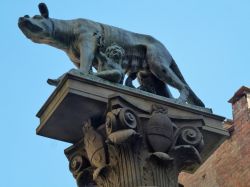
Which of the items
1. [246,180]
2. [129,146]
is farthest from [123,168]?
[246,180]

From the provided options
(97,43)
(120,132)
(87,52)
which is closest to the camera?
(120,132)

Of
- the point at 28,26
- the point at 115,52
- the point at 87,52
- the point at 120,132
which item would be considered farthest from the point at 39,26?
the point at 120,132

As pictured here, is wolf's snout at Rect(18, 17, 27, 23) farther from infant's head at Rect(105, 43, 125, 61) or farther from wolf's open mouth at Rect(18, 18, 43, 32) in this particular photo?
infant's head at Rect(105, 43, 125, 61)

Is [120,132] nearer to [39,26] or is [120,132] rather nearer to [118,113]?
[118,113]

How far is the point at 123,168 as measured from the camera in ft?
24.8

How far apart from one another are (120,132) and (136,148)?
0.26 meters

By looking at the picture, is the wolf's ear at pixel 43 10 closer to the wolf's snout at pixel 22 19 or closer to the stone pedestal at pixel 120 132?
the wolf's snout at pixel 22 19

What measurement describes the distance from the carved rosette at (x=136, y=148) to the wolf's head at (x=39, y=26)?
1.34m

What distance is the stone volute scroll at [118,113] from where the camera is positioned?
7.63 meters

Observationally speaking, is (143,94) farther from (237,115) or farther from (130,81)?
(237,115)

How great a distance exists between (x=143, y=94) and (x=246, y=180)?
9.34m

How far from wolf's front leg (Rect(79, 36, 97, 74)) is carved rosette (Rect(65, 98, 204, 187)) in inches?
29.2

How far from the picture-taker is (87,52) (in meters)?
8.50

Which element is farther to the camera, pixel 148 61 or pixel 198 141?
pixel 148 61
